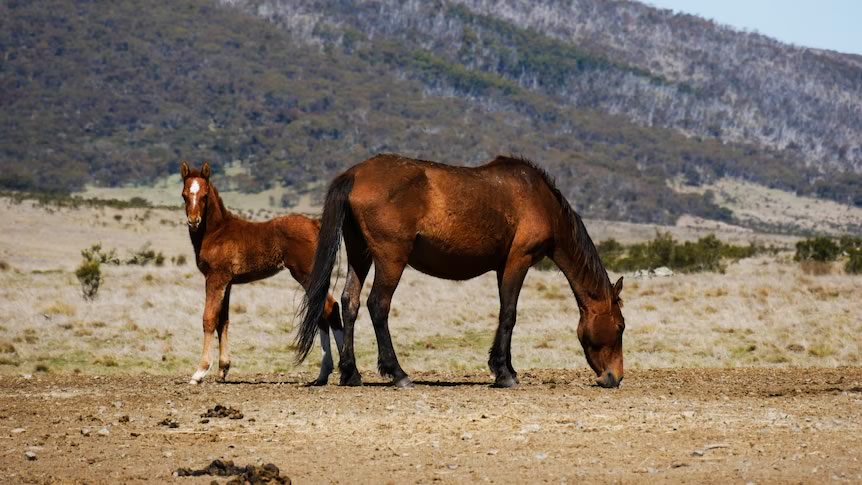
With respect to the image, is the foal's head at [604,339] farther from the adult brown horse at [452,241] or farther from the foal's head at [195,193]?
the foal's head at [195,193]

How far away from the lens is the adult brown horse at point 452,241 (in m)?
12.8

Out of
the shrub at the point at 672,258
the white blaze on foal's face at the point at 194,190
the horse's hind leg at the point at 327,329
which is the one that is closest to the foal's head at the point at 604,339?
the horse's hind leg at the point at 327,329

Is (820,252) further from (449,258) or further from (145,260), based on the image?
(449,258)

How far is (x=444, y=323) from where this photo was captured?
87.9 feet

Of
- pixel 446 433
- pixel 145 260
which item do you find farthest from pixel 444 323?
pixel 145 260

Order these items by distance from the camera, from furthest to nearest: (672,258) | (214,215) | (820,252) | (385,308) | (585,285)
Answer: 1. (672,258)
2. (820,252)
3. (214,215)
4. (585,285)
5. (385,308)

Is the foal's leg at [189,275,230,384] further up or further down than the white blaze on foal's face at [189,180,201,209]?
further down

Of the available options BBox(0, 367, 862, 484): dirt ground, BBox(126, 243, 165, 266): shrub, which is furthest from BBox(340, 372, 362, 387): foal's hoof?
BBox(126, 243, 165, 266): shrub

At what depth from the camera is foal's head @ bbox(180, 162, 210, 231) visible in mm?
14211

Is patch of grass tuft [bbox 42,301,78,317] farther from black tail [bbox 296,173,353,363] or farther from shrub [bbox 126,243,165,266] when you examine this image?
shrub [bbox 126,243,165,266]

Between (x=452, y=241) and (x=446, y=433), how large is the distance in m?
3.34

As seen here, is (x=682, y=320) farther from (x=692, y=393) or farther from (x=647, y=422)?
(x=647, y=422)

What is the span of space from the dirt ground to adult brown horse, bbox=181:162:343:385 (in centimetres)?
143

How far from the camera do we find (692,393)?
12812 millimetres
